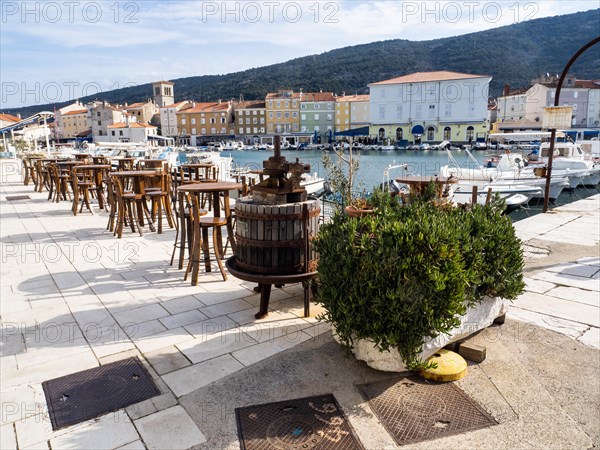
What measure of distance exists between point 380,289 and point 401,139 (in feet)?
231

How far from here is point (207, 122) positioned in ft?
285

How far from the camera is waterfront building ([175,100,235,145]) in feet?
283

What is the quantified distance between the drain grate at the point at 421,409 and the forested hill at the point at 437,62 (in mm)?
85880

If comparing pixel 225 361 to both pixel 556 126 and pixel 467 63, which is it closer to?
pixel 556 126

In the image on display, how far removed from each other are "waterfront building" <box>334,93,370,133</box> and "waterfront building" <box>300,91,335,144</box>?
3.60ft

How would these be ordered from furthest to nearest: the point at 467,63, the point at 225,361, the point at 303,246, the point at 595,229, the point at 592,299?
1. the point at 467,63
2. the point at 595,229
3. the point at 592,299
4. the point at 303,246
5. the point at 225,361

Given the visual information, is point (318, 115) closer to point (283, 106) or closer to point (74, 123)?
point (283, 106)

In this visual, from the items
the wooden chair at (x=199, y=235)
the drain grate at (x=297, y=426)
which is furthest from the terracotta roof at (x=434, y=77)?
the drain grate at (x=297, y=426)

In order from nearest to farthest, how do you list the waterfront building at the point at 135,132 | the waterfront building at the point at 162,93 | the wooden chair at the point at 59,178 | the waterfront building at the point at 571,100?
the wooden chair at the point at 59,178, the waterfront building at the point at 571,100, the waterfront building at the point at 135,132, the waterfront building at the point at 162,93

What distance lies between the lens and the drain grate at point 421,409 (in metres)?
2.52

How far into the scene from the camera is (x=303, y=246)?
12.8 ft

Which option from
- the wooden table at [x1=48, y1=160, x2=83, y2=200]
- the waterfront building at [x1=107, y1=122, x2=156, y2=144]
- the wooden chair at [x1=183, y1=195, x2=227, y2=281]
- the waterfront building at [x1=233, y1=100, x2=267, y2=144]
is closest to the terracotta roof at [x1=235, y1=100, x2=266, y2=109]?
the waterfront building at [x1=233, y1=100, x2=267, y2=144]

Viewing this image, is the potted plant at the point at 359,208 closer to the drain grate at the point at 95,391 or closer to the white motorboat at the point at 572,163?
the drain grate at the point at 95,391

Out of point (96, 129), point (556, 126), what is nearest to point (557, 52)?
point (96, 129)
